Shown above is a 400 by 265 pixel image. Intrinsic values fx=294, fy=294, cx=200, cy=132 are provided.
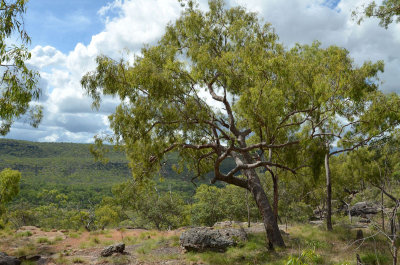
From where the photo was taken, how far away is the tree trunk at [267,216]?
12.8 meters

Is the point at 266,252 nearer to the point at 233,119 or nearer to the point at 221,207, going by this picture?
the point at 233,119

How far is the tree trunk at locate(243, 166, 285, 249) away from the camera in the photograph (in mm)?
12781

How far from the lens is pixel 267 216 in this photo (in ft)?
42.5

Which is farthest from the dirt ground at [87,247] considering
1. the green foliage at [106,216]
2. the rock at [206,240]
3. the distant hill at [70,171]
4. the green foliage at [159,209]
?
the distant hill at [70,171]

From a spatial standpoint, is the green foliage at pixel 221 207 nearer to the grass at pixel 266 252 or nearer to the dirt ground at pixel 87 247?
the dirt ground at pixel 87 247

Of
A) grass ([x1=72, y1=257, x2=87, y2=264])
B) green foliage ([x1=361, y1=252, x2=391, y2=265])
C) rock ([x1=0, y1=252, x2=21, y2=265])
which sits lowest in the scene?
grass ([x1=72, y1=257, x2=87, y2=264])

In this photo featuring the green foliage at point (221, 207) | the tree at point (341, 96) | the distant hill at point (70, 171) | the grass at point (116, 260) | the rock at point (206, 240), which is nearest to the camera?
the tree at point (341, 96)

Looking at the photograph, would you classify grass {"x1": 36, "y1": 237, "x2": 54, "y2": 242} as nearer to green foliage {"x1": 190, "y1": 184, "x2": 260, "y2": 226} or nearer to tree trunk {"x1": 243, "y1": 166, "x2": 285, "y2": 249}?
tree trunk {"x1": 243, "y1": 166, "x2": 285, "y2": 249}

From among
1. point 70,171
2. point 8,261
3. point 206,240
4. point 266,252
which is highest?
point 70,171

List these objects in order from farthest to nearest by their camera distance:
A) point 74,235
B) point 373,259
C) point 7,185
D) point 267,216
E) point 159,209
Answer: point 159,209 → point 74,235 → point 7,185 → point 267,216 → point 373,259

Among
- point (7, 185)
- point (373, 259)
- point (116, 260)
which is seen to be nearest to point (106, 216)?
point (7, 185)

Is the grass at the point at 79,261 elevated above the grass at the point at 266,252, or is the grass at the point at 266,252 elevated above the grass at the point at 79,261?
the grass at the point at 266,252

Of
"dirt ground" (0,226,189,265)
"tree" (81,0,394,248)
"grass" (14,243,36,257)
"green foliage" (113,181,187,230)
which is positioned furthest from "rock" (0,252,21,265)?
"green foliage" (113,181,187,230)

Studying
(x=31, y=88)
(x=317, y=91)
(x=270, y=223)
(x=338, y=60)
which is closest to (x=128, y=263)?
(x=270, y=223)
